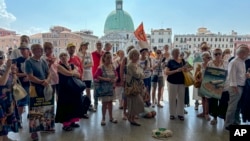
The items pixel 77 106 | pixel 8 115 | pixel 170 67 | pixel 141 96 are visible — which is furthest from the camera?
pixel 170 67

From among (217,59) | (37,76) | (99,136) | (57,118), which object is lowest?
(99,136)

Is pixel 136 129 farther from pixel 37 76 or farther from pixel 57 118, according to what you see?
pixel 37 76

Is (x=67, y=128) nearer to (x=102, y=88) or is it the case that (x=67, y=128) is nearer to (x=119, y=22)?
(x=102, y=88)

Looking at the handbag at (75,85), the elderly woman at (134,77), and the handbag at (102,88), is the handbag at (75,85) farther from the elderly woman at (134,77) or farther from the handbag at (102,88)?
the elderly woman at (134,77)

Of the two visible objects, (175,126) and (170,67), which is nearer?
(175,126)

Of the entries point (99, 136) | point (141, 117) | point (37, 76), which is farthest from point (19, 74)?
point (141, 117)

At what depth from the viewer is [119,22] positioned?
126ft

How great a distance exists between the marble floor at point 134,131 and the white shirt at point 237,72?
0.74m

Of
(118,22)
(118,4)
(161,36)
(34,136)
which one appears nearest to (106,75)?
(34,136)

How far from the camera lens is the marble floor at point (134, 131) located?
10.3 feet

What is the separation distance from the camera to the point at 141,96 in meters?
3.70

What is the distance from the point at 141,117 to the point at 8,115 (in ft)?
7.15

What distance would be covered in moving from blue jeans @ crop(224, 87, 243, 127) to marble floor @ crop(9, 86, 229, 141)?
186mm

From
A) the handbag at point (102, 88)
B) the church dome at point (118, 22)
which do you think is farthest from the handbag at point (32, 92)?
the church dome at point (118, 22)
